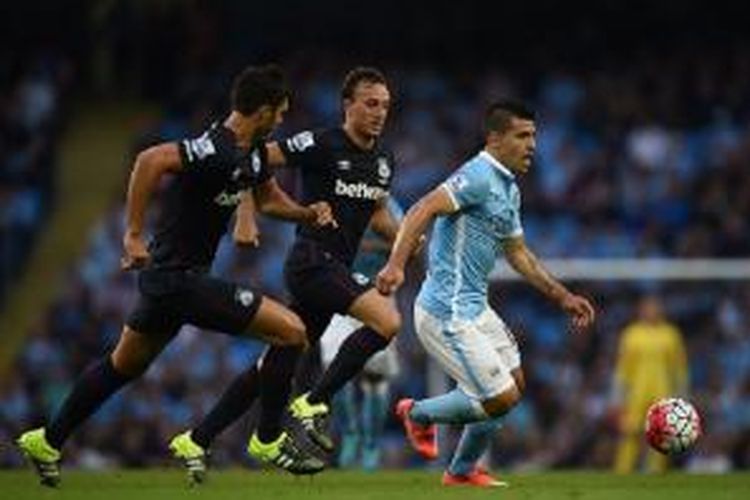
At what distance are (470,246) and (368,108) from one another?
1225 millimetres

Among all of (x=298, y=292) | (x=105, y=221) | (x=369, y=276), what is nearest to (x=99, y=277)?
(x=105, y=221)

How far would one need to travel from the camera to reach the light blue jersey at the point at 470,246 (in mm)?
13352

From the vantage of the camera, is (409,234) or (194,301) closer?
(194,301)

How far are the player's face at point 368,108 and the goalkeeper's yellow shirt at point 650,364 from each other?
7.51 meters

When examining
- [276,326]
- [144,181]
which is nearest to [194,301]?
[276,326]

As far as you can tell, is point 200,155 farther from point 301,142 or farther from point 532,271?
point 532,271

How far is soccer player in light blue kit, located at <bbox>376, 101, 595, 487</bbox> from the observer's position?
13266mm

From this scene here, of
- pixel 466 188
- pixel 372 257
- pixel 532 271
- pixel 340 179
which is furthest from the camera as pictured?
pixel 372 257

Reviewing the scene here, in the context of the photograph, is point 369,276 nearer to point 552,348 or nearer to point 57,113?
point 552,348

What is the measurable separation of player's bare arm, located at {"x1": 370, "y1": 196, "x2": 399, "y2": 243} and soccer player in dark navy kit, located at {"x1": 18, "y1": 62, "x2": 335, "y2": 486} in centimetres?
135

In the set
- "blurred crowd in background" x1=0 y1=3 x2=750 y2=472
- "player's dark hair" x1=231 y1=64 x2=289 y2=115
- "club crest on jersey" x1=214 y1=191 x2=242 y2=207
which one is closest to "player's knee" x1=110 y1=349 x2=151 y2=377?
"club crest on jersey" x1=214 y1=191 x2=242 y2=207

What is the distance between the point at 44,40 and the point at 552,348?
27.8 ft

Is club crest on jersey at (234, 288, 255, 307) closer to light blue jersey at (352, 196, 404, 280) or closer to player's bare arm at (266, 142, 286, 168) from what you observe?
player's bare arm at (266, 142, 286, 168)

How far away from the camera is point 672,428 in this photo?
46.7 ft
